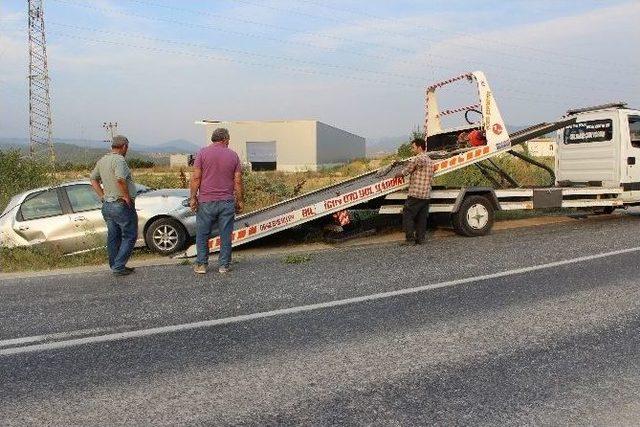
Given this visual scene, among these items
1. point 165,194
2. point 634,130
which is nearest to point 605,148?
point 634,130

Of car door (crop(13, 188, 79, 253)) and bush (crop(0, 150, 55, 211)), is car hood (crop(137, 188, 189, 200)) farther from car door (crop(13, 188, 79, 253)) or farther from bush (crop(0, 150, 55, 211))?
bush (crop(0, 150, 55, 211))

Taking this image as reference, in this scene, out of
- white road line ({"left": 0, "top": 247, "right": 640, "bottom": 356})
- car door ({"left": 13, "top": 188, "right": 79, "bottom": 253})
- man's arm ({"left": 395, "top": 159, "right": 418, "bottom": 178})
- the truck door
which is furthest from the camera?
the truck door

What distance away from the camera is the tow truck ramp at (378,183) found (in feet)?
29.2

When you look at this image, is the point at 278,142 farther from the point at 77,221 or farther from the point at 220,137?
the point at 220,137

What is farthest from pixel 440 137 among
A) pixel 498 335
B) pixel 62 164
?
pixel 62 164

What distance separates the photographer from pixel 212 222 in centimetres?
712

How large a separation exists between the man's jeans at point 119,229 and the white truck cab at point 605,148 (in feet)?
30.1

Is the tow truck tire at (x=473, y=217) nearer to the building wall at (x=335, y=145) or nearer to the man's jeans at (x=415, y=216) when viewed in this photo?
the man's jeans at (x=415, y=216)

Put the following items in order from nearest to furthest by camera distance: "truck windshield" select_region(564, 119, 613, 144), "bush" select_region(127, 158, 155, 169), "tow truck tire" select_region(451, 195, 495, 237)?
1. "tow truck tire" select_region(451, 195, 495, 237)
2. "truck windshield" select_region(564, 119, 613, 144)
3. "bush" select_region(127, 158, 155, 169)

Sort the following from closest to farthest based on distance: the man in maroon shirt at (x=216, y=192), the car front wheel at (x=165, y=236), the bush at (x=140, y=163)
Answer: the man in maroon shirt at (x=216, y=192)
the car front wheel at (x=165, y=236)
the bush at (x=140, y=163)

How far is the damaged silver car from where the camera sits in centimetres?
890

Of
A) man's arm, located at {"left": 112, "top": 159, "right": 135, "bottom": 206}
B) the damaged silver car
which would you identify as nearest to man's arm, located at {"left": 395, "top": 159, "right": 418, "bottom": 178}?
the damaged silver car

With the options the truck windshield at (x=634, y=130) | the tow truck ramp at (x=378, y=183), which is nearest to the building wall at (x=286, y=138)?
the truck windshield at (x=634, y=130)

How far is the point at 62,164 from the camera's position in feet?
62.8
